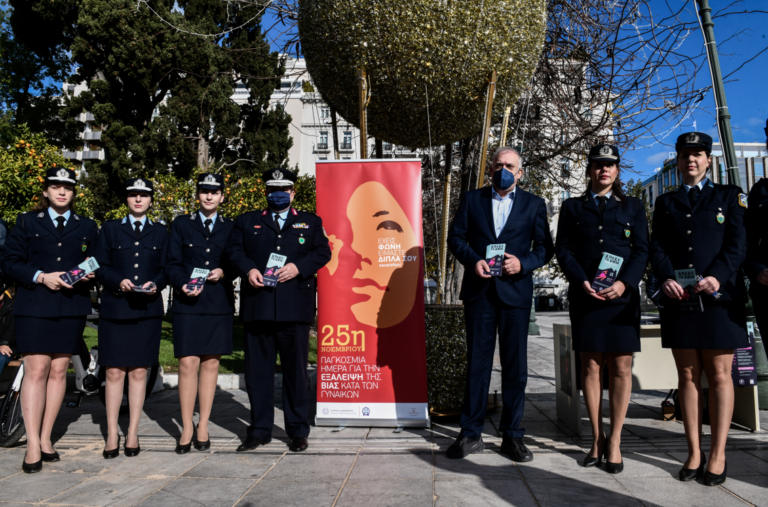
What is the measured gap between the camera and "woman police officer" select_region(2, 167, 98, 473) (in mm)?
3854

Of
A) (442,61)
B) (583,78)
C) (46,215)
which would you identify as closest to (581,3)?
(583,78)

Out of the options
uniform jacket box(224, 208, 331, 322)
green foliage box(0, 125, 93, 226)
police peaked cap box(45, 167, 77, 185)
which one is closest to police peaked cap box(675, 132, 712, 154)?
uniform jacket box(224, 208, 331, 322)

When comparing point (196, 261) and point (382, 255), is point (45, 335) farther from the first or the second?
point (382, 255)

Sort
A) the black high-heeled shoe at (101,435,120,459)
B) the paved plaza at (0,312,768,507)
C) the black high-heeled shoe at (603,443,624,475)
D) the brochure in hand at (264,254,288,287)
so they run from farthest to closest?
the brochure in hand at (264,254,288,287) < the black high-heeled shoe at (101,435,120,459) < the black high-heeled shoe at (603,443,624,475) < the paved plaza at (0,312,768,507)

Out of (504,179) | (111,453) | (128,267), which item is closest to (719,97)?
(504,179)

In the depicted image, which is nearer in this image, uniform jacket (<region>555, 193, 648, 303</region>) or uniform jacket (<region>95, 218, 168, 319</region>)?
uniform jacket (<region>555, 193, 648, 303</region>)

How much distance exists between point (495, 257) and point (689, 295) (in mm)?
1257

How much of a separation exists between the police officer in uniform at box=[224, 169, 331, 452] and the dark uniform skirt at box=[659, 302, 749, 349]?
8.75ft

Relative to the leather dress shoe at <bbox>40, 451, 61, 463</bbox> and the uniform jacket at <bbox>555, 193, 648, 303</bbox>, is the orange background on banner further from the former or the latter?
the leather dress shoe at <bbox>40, 451, 61, 463</bbox>

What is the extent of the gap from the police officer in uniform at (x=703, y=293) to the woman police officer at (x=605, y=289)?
0.65 ft

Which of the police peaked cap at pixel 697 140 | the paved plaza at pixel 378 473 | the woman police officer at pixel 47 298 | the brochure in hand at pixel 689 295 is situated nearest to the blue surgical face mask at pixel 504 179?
the police peaked cap at pixel 697 140

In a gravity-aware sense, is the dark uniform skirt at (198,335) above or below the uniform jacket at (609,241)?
below

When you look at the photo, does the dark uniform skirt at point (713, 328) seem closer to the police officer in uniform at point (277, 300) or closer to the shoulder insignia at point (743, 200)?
the shoulder insignia at point (743, 200)

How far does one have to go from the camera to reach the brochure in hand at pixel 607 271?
353cm
